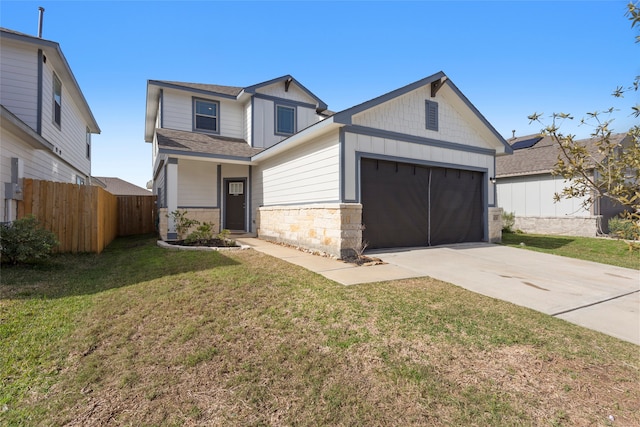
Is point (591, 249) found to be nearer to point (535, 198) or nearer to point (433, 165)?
point (535, 198)

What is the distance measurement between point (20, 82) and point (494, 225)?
51.5 ft

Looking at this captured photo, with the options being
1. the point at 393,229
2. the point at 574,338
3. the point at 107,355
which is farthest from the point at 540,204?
the point at 107,355

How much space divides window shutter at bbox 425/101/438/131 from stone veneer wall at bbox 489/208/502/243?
13.0 feet

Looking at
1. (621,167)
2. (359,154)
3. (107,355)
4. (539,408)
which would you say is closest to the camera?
(621,167)

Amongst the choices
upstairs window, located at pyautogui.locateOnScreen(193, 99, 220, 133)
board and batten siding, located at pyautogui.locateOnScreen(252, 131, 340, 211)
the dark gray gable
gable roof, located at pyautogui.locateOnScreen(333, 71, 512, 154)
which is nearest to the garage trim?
board and batten siding, located at pyautogui.locateOnScreen(252, 131, 340, 211)

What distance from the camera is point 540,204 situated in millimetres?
15500

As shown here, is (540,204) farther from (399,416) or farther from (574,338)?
(399,416)

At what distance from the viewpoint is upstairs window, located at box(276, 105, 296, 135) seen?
14.2m

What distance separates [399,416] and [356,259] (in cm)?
499

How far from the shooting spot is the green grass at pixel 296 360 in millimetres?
2336

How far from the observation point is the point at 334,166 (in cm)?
777

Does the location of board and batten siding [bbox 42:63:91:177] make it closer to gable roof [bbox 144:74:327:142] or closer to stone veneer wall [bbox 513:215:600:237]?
gable roof [bbox 144:74:327:142]

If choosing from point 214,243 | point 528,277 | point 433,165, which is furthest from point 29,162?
point 528,277

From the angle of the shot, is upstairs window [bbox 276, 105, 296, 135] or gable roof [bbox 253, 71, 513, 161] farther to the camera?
upstairs window [bbox 276, 105, 296, 135]
